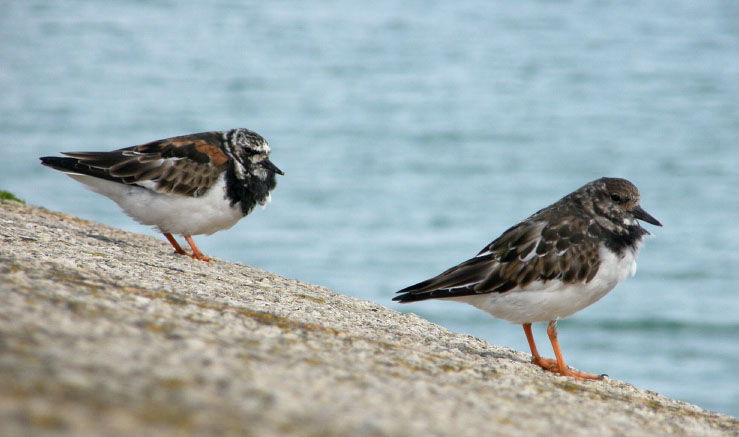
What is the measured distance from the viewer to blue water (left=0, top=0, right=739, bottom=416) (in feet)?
67.5

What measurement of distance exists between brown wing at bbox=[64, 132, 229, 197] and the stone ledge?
5.59ft

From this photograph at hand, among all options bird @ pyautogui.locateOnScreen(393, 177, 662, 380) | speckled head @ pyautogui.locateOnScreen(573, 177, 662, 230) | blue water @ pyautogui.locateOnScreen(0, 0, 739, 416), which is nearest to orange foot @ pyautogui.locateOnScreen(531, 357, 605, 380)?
bird @ pyautogui.locateOnScreen(393, 177, 662, 380)

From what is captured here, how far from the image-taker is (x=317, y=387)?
3504 millimetres

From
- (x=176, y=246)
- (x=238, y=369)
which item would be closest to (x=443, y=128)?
(x=176, y=246)

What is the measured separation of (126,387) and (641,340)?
692 inches

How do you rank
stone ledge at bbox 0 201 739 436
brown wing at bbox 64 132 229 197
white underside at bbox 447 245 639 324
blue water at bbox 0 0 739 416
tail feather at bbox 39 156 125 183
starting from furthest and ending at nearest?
blue water at bbox 0 0 739 416 → tail feather at bbox 39 156 125 183 → brown wing at bbox 64 132 229 197 → white underside at bbox 447 245 639 324 → stone ledge at bbox 0 201 739 436

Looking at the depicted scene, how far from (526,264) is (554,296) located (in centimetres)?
33

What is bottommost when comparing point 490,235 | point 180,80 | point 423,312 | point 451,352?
point 451,352

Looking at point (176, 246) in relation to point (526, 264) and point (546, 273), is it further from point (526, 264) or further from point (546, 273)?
point (546, 273)

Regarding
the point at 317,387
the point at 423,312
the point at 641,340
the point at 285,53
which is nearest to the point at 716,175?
the point at 641,340

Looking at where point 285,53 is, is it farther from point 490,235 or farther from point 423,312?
point 423,312

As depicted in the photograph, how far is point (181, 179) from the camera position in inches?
318

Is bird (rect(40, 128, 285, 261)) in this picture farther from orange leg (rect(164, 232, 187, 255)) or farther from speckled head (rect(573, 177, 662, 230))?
speckled head (rect(573, 177, 662, 230))

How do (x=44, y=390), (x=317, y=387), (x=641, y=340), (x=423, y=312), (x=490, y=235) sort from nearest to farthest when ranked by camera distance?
(x=44, y=390), (x=317, y=387), (x=641, y=340), (x=423, y=312), (x=490, y=235)
